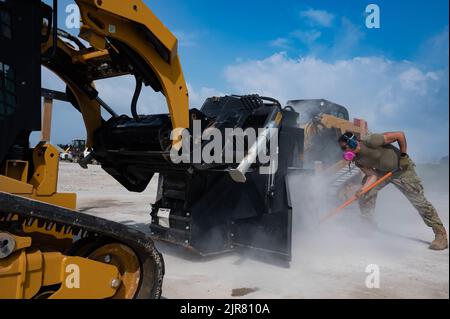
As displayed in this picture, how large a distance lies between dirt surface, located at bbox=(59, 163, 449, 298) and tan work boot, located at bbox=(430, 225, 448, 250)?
14 centimetres

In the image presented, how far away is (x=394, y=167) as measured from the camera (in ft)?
20.5

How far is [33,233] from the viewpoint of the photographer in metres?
2.59

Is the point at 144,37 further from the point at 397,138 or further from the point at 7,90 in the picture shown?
the point at 397,138

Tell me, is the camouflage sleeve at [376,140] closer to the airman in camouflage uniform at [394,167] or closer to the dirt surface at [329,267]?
the airman in camouflage uniform at [394,167]

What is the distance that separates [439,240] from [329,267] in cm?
230

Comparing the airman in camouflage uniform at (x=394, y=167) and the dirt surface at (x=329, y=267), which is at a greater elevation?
the airman in camouflage uniform at (x=394, y=167)

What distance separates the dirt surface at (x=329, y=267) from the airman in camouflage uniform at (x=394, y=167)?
1.48 feet

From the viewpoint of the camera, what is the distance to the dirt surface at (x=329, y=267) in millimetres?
3785

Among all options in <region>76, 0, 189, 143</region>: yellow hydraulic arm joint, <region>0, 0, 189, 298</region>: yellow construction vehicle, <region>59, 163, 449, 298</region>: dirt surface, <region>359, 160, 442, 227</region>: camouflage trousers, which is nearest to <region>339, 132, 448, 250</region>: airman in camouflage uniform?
<region>359, 160, 442, 227</region>: camouflage trousers

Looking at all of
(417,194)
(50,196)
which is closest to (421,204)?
(417,194)

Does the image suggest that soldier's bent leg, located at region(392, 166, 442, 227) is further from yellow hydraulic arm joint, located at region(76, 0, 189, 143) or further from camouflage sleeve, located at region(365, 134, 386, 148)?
yellow hydraulic arm joint, located at region(76, 0, 189, 143)

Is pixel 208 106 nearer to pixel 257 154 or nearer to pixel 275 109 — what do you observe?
pixel 275 109

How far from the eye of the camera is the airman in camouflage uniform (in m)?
5.93

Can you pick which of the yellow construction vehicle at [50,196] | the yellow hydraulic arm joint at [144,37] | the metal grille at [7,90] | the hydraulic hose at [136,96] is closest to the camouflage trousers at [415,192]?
the yellow hydraulic arm joint at [144,37]
